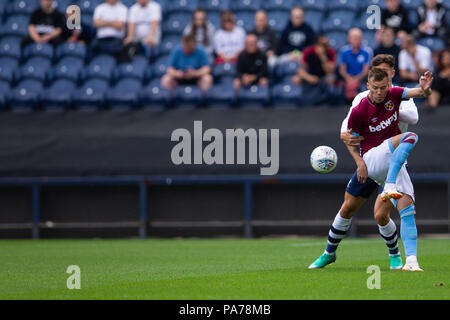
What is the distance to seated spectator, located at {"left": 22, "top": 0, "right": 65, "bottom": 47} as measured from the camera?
61.0ft

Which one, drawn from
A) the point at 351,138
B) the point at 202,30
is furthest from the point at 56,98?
the point at 351,138

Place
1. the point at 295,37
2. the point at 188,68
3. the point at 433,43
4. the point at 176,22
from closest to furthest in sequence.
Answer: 1. the point at 188,68
2. the point at 295,37
3. the point at 433,43
4. the point at 176,22

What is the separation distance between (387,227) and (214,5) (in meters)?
12.0

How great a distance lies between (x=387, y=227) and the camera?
8789mm

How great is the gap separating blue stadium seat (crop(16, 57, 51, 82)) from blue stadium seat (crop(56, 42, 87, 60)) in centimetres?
42

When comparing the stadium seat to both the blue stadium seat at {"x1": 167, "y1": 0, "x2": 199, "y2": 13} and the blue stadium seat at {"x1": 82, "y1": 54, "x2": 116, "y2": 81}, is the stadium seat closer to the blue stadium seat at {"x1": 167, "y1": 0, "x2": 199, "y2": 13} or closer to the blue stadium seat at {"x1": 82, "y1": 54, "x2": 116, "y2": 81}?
the blue stadium seat at {"x1": 167, "y1": 0, "x2": 199, "y2": 13}

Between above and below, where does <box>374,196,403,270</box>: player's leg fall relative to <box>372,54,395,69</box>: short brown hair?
below

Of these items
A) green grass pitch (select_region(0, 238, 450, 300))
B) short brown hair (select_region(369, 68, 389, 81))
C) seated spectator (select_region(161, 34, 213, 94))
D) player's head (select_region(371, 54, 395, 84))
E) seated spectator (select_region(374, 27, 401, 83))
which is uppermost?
seated spectator (select_region(374, 27, 401, 83))

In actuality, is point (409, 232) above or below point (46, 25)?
below

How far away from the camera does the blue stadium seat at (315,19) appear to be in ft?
62.0

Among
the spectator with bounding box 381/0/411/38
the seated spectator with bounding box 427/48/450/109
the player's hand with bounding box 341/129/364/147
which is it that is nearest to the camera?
the player's hand with bounding box 341/129/364/147

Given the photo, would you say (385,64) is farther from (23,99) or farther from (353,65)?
(23,99)

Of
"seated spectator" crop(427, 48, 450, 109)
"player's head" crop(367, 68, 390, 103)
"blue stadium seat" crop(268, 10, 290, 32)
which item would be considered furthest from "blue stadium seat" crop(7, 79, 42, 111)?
"player's head" crop(367, 68, 390, 103)
